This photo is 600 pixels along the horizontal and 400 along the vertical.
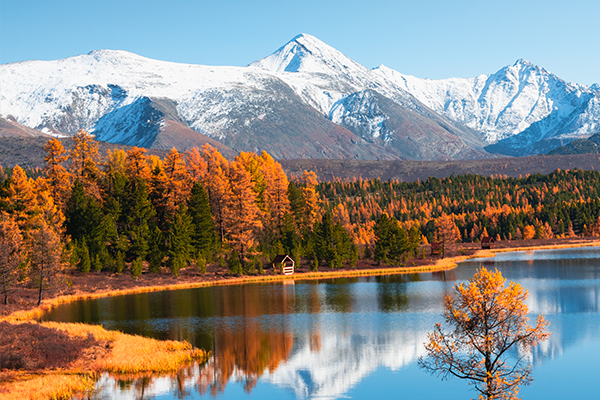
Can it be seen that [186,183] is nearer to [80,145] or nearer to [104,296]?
[80,145]

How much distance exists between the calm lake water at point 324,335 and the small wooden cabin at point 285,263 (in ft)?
58.5

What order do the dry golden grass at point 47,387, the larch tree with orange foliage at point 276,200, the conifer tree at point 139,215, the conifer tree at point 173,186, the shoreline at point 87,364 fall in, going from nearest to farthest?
the dry golden grass at point 47,387, the shoreline at point 87,364, the conifer tree at point 139,215, the conifer tree at point 173,186, the larch tree with orange foliage at point 276,200

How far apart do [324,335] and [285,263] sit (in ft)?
213

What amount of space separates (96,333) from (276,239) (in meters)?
71.4

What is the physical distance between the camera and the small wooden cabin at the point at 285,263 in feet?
388

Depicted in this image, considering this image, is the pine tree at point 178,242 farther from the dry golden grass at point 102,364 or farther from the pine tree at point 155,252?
the dry golden grass at point 102,364

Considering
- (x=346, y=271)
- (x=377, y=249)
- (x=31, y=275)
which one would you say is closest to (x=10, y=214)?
(x=31, y=275)

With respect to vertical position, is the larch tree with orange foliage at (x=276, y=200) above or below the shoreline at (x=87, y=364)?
above


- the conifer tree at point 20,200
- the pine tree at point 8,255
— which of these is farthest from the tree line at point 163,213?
the pine tree at point 8,255

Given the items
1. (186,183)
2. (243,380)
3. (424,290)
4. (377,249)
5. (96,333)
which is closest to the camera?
(243,380)

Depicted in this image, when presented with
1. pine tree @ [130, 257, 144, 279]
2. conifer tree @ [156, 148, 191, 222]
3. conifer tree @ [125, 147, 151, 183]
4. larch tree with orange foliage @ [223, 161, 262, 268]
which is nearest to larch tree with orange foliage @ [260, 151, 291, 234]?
larch tree with orange foliage @ [223, 161, 262, 268]

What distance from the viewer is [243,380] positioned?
132 ft

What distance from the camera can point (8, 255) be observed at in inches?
2795

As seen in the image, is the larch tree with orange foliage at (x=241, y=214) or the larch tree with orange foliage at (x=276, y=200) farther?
the larch tree with orange foliage at (x=276, y=200)
